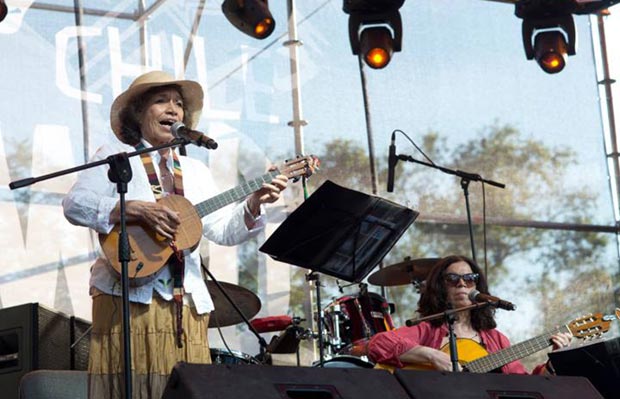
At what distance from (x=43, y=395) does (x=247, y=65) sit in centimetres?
404

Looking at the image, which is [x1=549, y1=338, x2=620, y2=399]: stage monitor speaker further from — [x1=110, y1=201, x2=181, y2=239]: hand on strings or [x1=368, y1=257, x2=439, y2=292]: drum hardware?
[x1=368, y1=257, x2=439, y2=292]: drum hardware

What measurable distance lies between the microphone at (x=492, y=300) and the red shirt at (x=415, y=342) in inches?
19.2

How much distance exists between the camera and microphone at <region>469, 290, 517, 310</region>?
5.18 m

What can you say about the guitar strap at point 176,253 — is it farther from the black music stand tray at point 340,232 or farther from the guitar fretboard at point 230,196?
the black music stand tray at point 340,232

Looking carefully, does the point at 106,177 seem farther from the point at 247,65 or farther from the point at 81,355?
the point at 247,65

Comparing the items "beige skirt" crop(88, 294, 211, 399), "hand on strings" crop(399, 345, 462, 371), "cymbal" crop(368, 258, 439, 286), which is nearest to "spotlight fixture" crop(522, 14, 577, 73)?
"cymbal" crop(368, 258, 439, 286)

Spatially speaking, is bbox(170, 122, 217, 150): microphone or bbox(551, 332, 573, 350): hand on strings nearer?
bbox(170, 122, 217, 150): microphone

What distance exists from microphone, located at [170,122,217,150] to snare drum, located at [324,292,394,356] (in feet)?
8.33

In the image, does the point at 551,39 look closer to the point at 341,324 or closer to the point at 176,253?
the point at 341,324

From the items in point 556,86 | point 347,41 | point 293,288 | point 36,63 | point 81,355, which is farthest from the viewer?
point 556,86

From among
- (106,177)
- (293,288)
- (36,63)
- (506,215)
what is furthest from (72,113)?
(506,215)

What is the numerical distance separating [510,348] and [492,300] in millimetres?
510

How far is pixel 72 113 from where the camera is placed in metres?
7.66

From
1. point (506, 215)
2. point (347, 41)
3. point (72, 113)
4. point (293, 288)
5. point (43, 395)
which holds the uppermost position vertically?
point (347, 41)
